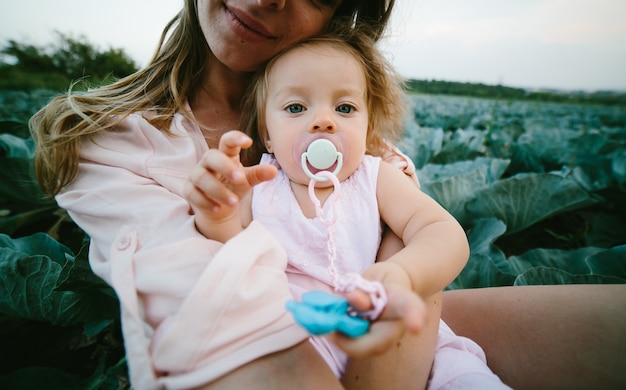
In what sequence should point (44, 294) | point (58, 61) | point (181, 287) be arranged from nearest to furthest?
point (181, 287) → point (44, 294) → point (58, 61)

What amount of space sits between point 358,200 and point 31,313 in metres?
1.03

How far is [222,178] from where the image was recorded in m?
0.66

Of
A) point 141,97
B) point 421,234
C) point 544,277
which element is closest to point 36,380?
point 141,97

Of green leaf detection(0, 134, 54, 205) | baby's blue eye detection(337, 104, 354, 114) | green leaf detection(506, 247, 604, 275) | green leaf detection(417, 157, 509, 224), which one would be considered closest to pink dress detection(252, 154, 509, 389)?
baby's blue eye detection(337, 104, 354, 114)

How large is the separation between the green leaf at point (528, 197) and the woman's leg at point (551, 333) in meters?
0.77

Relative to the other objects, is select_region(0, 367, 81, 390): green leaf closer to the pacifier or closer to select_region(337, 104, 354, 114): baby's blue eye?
the pacifier

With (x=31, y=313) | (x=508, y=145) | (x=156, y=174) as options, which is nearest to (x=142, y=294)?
(x=156, y=174)

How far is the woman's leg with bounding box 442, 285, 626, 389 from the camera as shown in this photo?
2.64ft

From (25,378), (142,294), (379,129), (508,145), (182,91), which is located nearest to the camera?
(142,294)

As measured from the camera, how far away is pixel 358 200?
3.03 ft

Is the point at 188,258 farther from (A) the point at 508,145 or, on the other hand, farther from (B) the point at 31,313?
(A) the point at 508,145

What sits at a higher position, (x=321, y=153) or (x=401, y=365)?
(x=321, y=153)

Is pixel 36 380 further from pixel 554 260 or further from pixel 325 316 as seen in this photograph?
pixel 554 260

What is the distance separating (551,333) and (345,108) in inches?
27.9
